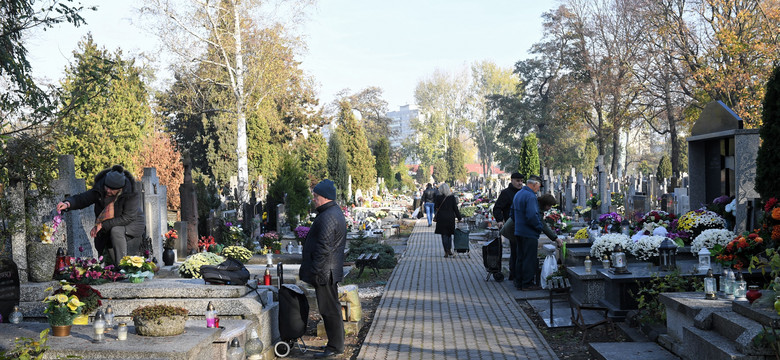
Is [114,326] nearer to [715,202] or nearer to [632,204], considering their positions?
[715,202]

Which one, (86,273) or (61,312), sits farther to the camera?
(86,273)

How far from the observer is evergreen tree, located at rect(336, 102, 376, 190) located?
A: 45156mm

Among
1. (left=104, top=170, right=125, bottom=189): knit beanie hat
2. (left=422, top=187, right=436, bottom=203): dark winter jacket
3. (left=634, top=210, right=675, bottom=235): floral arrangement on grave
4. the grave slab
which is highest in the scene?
(left=104, top=170, right=125, bottom=189): knit beanie hat

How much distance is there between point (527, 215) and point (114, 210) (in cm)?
587

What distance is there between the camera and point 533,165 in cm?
3641

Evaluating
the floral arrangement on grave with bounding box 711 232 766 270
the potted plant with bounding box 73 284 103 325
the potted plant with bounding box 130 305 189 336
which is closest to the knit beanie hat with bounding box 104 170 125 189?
the potted plant with bounding box 73 284 103 325

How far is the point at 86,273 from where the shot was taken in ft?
25.6

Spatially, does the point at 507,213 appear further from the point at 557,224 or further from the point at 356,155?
the point at 356,155

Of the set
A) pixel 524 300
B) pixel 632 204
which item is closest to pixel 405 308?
pixel 524 300

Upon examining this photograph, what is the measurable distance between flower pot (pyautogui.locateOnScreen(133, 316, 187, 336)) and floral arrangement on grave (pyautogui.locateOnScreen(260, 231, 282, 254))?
9059 mm

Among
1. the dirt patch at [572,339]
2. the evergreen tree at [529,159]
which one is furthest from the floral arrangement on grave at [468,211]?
the dirt patch at [572,339]

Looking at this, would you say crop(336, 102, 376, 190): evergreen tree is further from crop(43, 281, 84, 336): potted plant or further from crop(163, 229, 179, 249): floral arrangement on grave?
crop(43, 281, 84, 336): potted plant

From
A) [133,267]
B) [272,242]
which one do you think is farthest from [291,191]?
[133,267]

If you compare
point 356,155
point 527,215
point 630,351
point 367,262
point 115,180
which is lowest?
point 630,351
